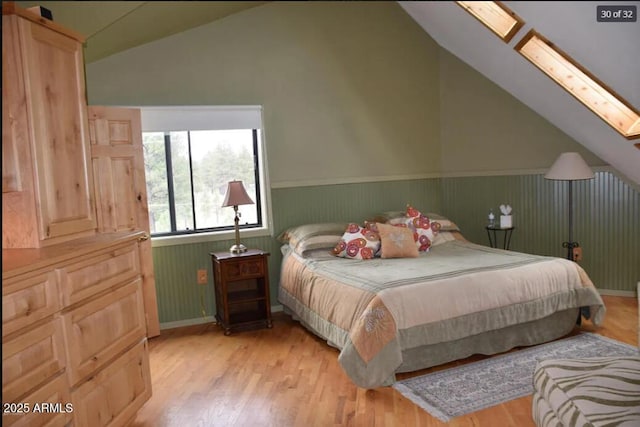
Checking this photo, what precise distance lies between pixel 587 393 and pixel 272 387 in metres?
1.68

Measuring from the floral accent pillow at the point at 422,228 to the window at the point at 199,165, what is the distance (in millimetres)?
1257

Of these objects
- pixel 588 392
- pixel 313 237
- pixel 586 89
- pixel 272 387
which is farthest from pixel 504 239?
pixel 588 392

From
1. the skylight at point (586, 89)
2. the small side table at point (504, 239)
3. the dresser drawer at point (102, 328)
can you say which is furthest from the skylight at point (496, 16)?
the small side table at point (504, 239)

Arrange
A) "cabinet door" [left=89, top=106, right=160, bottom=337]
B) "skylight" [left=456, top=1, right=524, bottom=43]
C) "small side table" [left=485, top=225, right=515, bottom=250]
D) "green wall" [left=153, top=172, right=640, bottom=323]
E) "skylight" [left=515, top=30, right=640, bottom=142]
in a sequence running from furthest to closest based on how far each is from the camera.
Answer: "small side table" [left=485, top=225, right=515, bottom=250]
"green wall" [left=153, top=172, right=640, bottom=323]
"cabinet door" [left=89, top=106, right=160, bottom=337]
"skylight" [left=515, top=30, right=640, bottom=142]
"skylight" [left=456, top=1, right=524, bottom=43]

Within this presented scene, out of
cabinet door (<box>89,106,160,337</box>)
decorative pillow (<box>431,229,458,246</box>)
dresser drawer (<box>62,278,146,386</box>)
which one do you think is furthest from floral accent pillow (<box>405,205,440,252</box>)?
dresser drawer (<box>62,278,146,386</box>)

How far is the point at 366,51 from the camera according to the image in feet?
14.0

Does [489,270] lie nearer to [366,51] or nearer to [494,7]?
[494,7]

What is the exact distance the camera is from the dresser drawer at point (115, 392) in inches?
77.7

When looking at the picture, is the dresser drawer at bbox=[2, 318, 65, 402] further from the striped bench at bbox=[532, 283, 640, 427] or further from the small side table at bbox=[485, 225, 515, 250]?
the small side table at bbox=[485, 225, 515, 250]

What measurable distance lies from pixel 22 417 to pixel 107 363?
20.5 inches

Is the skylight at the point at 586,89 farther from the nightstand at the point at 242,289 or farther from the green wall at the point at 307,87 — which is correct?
the nightstand at the point at 242,289

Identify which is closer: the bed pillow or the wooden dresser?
the wooden dresser

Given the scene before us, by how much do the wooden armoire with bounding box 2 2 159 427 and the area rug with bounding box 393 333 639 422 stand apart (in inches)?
57.0

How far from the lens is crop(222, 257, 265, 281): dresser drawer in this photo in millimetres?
3738
